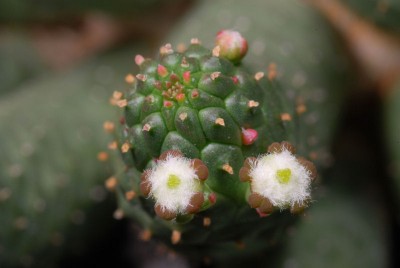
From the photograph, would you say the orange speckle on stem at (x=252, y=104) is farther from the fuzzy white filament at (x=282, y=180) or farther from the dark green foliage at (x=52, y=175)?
the dark green foliage at (x=52, y=175)

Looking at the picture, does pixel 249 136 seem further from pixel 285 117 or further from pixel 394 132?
pixel 394 132

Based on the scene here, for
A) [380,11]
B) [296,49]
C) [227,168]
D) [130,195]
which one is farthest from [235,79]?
[380,11]

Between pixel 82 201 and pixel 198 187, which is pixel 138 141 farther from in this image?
pixel 82 201

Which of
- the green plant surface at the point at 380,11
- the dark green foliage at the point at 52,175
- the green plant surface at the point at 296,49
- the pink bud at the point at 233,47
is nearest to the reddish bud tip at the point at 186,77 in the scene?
the pink bud at the point at 233,47

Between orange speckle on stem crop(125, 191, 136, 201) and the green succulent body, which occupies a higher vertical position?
the green succulent body

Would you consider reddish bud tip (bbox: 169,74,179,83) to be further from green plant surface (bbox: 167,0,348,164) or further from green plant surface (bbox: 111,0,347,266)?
green plant surface (bbox: 167,0,348,164)

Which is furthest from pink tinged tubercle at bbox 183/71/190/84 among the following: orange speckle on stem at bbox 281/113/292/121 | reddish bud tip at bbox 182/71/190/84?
orange speckle on stem at bbox 281/113/292/121
